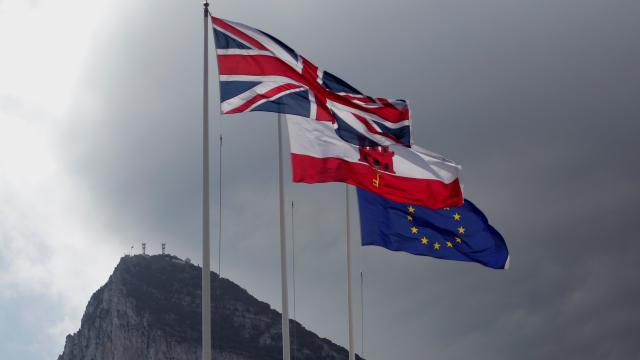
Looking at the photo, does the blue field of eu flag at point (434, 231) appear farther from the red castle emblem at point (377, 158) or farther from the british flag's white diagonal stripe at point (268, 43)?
the british flag's white diagonal stripe at point (268, 43)

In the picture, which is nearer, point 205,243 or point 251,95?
point 205,243

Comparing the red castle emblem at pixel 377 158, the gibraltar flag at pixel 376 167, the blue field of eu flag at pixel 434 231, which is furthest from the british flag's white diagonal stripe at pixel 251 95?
the blue field of eu flag at pixel 434 231

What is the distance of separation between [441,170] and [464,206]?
391 cm

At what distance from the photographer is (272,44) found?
31922mm

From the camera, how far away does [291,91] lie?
31.7 metres

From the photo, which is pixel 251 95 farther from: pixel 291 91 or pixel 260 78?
pixel 291 91

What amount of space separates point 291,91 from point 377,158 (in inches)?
202

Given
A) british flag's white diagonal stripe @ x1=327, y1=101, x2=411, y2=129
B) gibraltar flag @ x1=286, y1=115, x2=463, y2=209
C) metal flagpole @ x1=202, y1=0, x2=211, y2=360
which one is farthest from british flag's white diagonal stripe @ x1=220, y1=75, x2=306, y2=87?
british flag's white diagonal stripe @ x1=327, y1=101, x2=411, y2=129

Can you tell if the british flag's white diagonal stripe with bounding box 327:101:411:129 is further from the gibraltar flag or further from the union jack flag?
the gibraltar flag

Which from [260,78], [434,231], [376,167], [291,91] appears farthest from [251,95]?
[434,231]

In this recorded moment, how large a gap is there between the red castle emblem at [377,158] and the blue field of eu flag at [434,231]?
3293 millimetres

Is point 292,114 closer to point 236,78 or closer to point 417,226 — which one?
point 236,78

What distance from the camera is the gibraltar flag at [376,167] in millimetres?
32500

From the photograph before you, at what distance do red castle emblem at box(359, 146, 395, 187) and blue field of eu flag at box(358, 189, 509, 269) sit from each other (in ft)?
10.8
